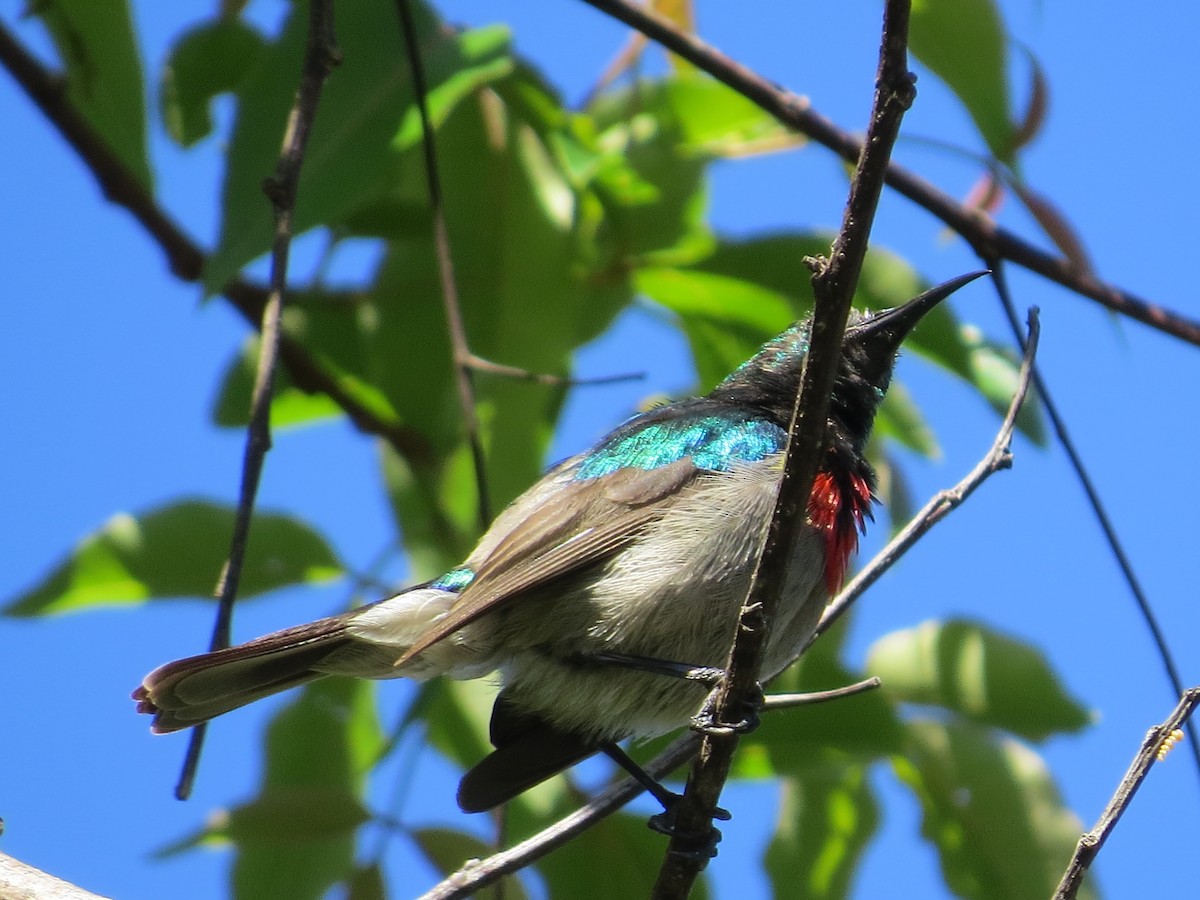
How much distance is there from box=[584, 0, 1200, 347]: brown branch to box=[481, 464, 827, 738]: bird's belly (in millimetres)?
1009

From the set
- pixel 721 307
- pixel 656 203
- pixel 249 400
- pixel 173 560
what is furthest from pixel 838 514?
pixel 249 400

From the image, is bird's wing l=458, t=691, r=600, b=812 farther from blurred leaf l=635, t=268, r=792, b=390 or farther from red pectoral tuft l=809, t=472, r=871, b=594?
blurred leaf l=635, t=268, r=792, b=390

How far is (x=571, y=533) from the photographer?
3.79m

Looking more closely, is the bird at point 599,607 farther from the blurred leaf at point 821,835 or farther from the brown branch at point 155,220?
the brown branch at point 155,220

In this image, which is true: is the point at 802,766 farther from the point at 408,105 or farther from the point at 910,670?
the point at 408,105

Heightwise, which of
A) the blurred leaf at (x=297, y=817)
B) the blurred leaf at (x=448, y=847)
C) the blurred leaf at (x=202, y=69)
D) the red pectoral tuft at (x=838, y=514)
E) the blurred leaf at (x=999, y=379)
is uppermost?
the blurred leaf at (x=202, y=69)

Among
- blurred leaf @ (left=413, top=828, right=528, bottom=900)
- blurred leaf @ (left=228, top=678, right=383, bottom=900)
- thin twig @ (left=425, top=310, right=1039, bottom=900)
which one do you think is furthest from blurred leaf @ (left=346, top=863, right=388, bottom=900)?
thin twig @ (left=425, top=310, right=1039, bottom=900)

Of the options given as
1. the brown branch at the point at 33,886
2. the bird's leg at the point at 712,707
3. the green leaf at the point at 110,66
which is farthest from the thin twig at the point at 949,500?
the green leaf at the point at 110,66

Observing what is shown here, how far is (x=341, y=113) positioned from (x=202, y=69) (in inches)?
33.6

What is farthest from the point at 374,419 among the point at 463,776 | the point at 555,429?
the point at 463,776

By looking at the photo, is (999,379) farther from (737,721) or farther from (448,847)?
(448,847)

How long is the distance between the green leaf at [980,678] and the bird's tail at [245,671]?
141 centimetres

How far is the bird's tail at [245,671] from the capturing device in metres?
3.55

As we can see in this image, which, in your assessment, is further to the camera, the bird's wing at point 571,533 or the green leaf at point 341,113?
the green leaf at point 341,113
